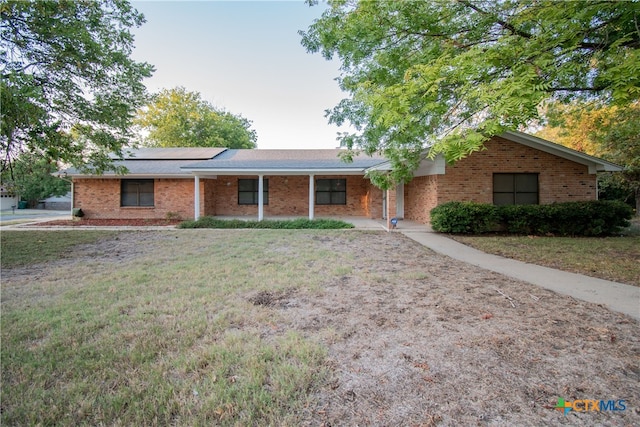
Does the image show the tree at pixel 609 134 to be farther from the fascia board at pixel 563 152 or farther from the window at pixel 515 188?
the window at pixel 515 188

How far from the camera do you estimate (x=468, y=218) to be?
1174cm

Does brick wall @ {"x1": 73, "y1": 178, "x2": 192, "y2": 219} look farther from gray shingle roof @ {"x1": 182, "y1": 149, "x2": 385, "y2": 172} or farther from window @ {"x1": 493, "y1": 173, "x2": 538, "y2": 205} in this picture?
window @ {"x1": 493, "y1": 173, "x2": 538, "y2": 205}

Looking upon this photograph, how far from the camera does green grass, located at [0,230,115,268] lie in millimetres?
7688

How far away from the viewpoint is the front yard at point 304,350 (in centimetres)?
238

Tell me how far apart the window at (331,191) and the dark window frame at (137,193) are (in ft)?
28.9

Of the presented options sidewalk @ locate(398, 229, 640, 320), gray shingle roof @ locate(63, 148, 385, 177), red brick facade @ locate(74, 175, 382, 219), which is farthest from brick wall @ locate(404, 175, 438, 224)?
sidewalk @ locate(398, 229, 640, 320)

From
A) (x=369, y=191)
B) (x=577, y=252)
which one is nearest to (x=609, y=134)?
(x=577, y=252)

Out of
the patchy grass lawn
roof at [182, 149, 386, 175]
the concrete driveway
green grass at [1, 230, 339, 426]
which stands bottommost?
green grass at [1, 230, 339, 426]

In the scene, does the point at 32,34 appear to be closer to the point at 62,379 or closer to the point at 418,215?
the point at 62,379

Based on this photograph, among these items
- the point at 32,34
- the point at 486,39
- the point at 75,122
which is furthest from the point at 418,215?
the point at 32,34

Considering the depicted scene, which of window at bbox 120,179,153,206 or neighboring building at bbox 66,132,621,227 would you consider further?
window at bbox 120,179,153,206

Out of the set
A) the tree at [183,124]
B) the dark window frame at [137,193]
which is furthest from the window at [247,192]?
the tree at [183,124]

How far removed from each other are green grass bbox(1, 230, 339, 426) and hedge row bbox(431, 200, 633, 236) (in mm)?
7353

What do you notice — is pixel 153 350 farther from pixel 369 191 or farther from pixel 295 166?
pixel 369 191
